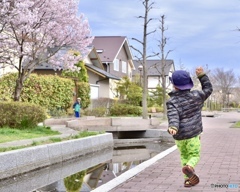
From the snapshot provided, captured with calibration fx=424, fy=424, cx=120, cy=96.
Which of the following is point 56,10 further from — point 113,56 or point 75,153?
point 113,56

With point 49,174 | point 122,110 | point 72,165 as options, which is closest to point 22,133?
point 72,165

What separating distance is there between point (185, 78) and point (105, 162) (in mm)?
6222

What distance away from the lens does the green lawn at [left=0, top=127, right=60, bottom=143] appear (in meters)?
13.0

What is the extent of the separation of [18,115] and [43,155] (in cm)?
529

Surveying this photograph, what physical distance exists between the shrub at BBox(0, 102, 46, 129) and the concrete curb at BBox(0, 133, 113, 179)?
3174 millimetres

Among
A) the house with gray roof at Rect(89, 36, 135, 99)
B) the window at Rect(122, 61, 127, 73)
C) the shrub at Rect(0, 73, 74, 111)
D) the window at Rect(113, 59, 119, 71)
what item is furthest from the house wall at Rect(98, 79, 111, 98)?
the shrub at Rect(0, 73, 74, 111)

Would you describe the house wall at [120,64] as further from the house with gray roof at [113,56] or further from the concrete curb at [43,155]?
the concrete curb at [43,155]

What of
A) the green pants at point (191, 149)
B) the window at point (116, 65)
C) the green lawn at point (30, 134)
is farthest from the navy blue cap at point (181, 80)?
the window at point (116, 65)

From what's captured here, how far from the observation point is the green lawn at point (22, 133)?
12967 mm

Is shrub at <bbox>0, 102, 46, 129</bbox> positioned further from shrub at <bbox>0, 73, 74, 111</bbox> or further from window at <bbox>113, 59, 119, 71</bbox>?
window at <bbox>113, 59, 119, 71</bbox>

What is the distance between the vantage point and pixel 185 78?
6.48m

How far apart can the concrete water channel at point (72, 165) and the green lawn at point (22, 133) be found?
1.94 meters

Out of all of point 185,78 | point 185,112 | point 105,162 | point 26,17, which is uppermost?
point 26,17

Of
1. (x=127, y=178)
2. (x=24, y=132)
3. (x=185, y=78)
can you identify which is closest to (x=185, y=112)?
(x=185, y=78)
